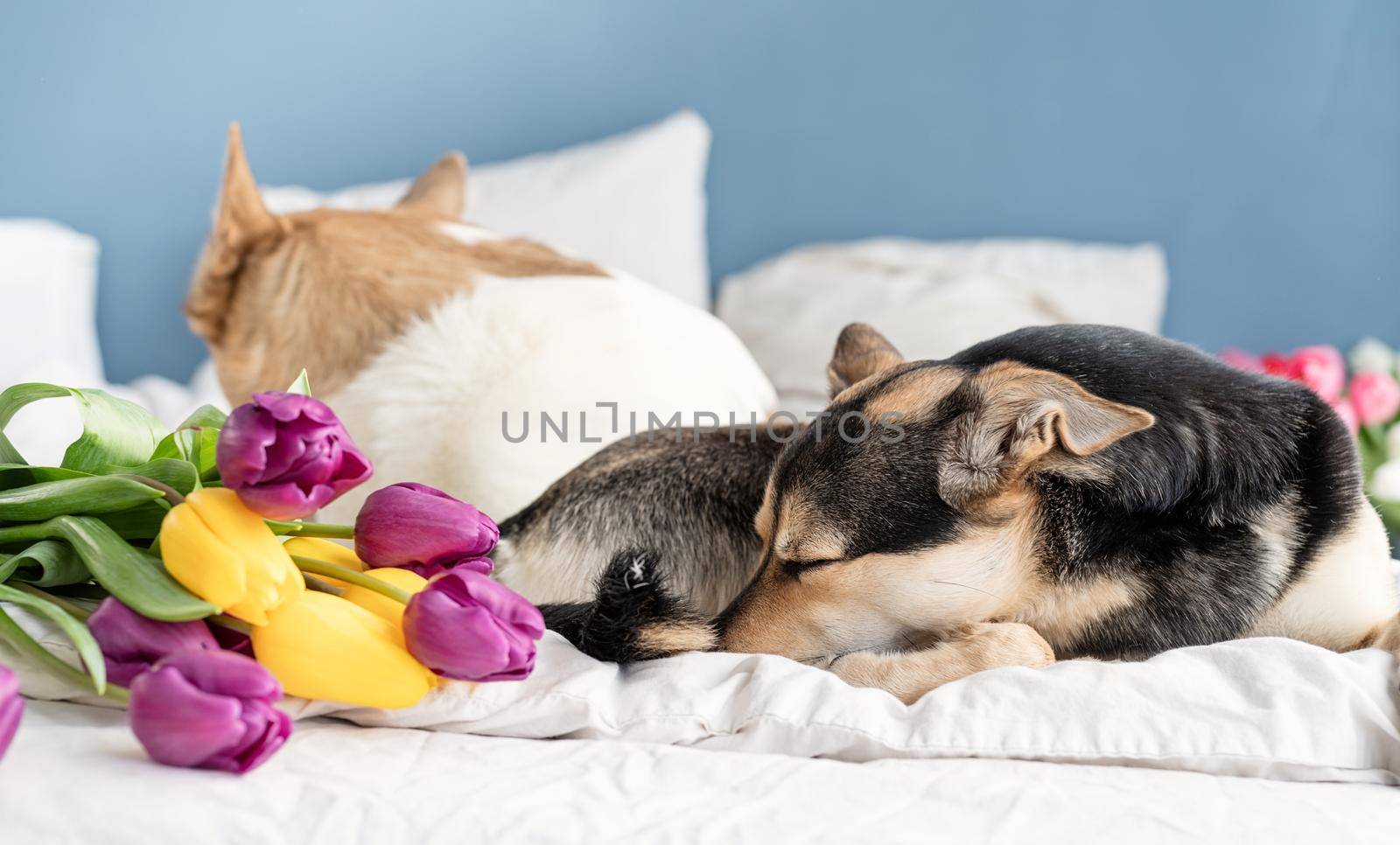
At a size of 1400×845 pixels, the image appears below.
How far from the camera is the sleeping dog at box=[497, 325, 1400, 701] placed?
1.09 metres

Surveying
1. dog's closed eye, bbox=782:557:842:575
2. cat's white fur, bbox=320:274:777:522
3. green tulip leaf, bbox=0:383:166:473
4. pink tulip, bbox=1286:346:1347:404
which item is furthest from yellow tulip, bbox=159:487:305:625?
pink tulip, bbox=1286:346:1347:404

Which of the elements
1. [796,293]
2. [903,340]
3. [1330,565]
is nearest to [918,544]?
[1330,565]

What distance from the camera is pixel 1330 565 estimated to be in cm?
113

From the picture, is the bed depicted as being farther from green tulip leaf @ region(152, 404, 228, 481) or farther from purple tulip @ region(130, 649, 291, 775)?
green tulip leaf @ region(152, 404, 228, 481)

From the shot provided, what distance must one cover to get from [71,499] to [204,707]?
301mm

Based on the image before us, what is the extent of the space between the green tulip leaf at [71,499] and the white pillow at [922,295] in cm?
160

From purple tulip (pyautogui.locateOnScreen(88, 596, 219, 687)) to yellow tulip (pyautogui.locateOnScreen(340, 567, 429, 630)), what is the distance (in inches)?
5.5

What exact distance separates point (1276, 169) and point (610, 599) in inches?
122

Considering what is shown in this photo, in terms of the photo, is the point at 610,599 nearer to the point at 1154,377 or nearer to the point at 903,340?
the point at 1154,377

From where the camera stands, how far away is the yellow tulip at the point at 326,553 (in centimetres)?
97

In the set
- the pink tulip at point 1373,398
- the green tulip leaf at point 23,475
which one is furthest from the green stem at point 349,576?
the pink tulip at point 1373,398

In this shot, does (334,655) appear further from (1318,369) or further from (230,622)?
(1318,369)

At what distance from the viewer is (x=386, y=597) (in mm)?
940

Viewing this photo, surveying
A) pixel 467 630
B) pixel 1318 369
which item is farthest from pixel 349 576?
pixel 1318 369
